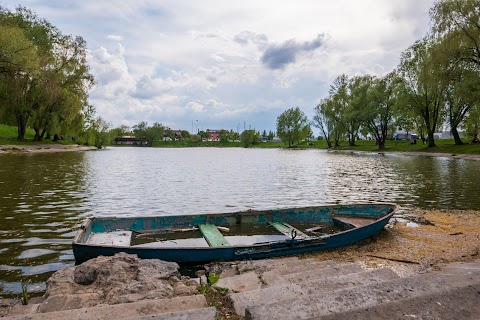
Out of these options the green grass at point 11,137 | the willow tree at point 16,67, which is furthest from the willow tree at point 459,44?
the green grass at point 11,137

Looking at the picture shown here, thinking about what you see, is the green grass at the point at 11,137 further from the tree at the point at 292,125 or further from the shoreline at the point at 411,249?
the tree at the point at 292,125

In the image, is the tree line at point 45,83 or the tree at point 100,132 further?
the tree at point 100,132

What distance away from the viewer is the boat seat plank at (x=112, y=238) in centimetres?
963

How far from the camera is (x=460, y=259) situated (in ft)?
28.5

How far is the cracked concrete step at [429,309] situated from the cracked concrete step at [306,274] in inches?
102

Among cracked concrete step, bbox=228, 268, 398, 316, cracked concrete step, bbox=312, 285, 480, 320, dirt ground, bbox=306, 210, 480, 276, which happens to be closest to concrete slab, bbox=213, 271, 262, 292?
cracked concrete step, bbox=228, 268, 398, 316

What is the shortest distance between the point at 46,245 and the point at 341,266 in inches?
322

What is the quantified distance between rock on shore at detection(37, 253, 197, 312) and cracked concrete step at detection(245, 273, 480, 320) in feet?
7.88

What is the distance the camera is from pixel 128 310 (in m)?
5.29

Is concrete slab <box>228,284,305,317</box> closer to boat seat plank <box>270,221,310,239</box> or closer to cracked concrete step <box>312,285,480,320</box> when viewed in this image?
cracked concrete step <box>312,285,480,320</box>

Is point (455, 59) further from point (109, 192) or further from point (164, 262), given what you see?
point (164, 262)

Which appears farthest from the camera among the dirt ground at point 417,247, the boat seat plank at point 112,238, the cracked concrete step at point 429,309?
the boat seat plank at point 112,238

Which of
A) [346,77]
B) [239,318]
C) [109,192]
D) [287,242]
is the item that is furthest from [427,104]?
[239,318]

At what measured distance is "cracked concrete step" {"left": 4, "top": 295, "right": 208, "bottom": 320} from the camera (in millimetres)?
5023
